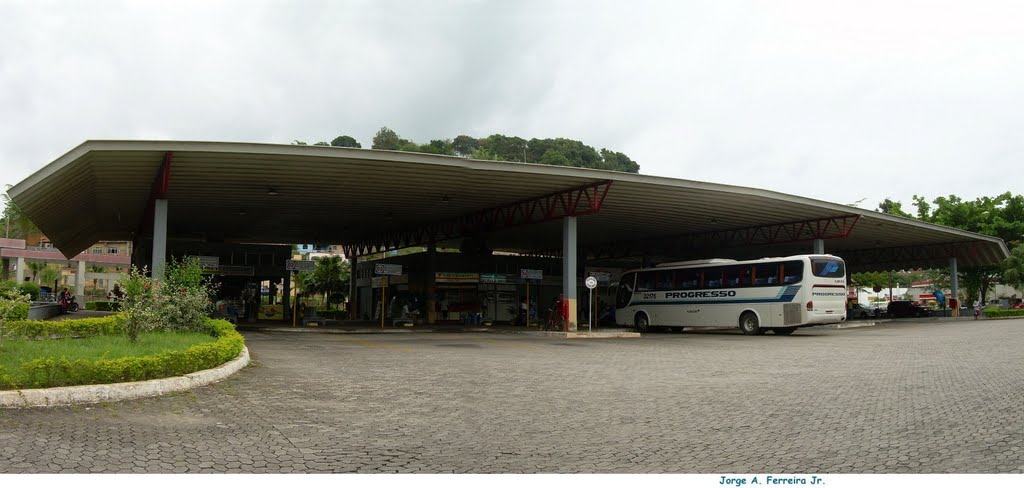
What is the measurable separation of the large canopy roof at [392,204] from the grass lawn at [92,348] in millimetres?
6893

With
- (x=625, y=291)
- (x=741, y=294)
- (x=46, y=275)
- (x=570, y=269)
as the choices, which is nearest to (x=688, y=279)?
(x=741, y=294)

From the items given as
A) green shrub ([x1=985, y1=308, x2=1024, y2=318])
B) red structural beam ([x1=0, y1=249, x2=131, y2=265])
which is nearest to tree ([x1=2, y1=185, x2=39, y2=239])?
red structural beam ([x1=0, y1=249, x2=131, y2=265])

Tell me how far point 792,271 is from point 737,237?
12530 mm

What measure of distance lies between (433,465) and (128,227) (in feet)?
108

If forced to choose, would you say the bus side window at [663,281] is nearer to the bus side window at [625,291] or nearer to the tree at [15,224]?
the bus side window at [625,291]

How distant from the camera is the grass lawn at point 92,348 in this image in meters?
8.28

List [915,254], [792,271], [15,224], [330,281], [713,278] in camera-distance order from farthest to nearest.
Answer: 1. [15,224]
2. [330,281]
3. [915,254]
4. [713,278]
5. [792,271]

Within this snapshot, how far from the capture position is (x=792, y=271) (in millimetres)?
22469

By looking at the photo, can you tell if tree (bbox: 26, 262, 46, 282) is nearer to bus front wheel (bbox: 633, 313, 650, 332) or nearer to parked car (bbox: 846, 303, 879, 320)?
bus front wheel (bbox: 633, 313, 650, 332)

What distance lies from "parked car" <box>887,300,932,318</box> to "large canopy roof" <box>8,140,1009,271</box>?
5246 mm

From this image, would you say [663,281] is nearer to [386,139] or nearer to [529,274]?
[529,274]

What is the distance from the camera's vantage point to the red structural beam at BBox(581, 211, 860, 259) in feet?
101

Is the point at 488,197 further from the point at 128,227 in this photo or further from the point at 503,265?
the point at 128,227

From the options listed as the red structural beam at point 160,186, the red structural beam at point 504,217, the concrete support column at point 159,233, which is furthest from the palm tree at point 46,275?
the concrete support column at point 159,233
